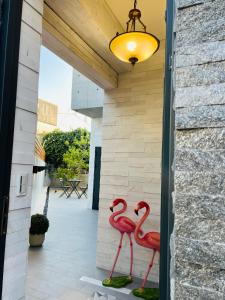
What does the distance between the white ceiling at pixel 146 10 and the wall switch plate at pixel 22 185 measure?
6.04ft

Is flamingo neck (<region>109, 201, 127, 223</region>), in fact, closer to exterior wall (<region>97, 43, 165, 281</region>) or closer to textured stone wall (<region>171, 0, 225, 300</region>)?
exterior wall (<region>97, 43, 165, 281</region>)

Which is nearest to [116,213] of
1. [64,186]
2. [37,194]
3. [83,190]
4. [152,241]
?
[152,241]

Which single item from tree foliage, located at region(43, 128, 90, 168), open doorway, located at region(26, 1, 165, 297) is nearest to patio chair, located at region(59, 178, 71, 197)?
tree foliage, located at region(43, 128, 90, 168)

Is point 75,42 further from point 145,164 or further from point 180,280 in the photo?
point 180,280

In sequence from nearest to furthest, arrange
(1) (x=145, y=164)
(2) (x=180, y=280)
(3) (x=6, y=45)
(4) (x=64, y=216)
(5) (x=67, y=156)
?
(2) (x=180, y=280), (3) (x=6, y=45), (1) (x=145, y=164), (4) (x=64, y=216), (5) (x=67, y=156)

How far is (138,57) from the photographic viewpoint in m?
2.08

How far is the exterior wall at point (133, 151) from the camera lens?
9.53ft

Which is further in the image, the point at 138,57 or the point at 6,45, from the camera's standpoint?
the point at 138,57

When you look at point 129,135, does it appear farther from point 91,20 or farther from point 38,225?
Answer: point 38,225

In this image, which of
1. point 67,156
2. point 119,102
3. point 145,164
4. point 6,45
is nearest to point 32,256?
point 145,164

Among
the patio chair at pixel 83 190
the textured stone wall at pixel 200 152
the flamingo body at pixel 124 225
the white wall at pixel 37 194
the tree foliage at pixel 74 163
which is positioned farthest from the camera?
the tree foliage at pixel 74 163

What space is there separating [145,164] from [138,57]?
1282 mm

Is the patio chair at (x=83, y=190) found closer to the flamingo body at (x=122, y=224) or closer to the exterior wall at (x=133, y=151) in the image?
the exterior wall at (x=133, y=151)

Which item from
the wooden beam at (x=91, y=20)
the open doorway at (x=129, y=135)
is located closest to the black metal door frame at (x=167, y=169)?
the wooden beam at (x=91, y=20)
